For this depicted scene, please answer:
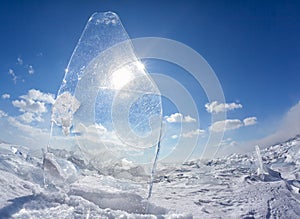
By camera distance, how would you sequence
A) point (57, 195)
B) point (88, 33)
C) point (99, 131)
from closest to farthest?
point (57, 195)
point (99, 131)
point (88, 33)

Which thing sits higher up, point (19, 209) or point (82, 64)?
point (82, 64)

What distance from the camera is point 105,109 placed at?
7473 mm

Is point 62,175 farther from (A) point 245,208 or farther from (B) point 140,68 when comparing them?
(A) point 245,208

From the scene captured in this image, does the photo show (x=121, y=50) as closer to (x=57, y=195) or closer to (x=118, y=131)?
(x=118, y=131)

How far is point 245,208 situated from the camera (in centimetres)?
856

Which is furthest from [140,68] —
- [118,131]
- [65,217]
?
[65,217]

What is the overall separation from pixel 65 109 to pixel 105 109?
1163mm

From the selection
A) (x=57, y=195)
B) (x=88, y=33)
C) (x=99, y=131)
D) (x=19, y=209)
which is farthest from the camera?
(x=88, y=33)

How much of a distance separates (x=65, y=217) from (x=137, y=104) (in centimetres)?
363

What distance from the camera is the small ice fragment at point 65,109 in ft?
24.6

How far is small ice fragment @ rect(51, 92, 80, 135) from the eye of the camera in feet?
24.6

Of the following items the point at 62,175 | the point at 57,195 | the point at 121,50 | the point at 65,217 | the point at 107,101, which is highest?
the point at 121,50

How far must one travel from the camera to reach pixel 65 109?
7535 mm

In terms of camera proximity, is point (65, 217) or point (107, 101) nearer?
point (65, 217)
